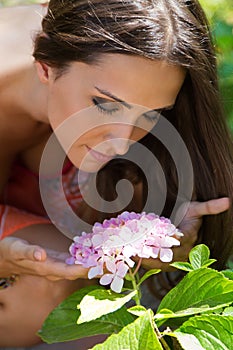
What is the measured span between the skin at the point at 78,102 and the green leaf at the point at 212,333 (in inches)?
17.0

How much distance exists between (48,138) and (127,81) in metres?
0.57

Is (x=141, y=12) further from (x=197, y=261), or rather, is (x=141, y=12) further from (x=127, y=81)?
(x=197, y=261)

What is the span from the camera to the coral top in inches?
78.0

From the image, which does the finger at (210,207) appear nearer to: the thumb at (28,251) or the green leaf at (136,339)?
the thumb at (28,251)

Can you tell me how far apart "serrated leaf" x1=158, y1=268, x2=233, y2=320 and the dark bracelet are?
0.63 meters

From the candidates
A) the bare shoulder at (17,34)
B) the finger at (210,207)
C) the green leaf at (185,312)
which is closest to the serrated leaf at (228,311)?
the green leaf at (185,312)

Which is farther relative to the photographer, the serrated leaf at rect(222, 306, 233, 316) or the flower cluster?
the flower cluster

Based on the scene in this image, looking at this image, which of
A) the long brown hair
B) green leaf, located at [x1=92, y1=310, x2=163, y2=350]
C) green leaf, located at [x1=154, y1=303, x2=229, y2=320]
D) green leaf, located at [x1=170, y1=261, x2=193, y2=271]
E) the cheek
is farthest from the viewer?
the cheek

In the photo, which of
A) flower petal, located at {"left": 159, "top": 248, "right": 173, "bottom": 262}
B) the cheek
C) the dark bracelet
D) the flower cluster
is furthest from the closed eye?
the dark bracelet

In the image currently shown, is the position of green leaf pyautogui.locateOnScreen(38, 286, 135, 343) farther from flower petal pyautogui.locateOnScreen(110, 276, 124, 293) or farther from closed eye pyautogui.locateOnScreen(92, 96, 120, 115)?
closed eye pyautogui.locateOnScreen(92, 96, 120, 115)

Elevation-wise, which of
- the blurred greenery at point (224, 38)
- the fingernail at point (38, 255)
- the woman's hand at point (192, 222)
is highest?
the blurred greenery at point (224, 38)

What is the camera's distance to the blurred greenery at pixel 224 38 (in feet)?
6.37

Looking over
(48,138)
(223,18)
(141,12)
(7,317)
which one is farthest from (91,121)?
(223,18)

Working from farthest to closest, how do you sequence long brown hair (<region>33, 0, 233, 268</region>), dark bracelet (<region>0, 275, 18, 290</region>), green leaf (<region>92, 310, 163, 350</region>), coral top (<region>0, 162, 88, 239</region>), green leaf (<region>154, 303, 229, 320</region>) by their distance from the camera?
1. coral top (<region>0, 162, 88, 239</region>)
2. dark bracelet (<region>0, 275, 18, 290</region>)
3. long brown hair (<region>33, 0, 233, 268</region>)
4. green leaf (<region>154, 303, 229, 320</region>)
5. green leaf (<region>92, 310, 163, 350</region>)
